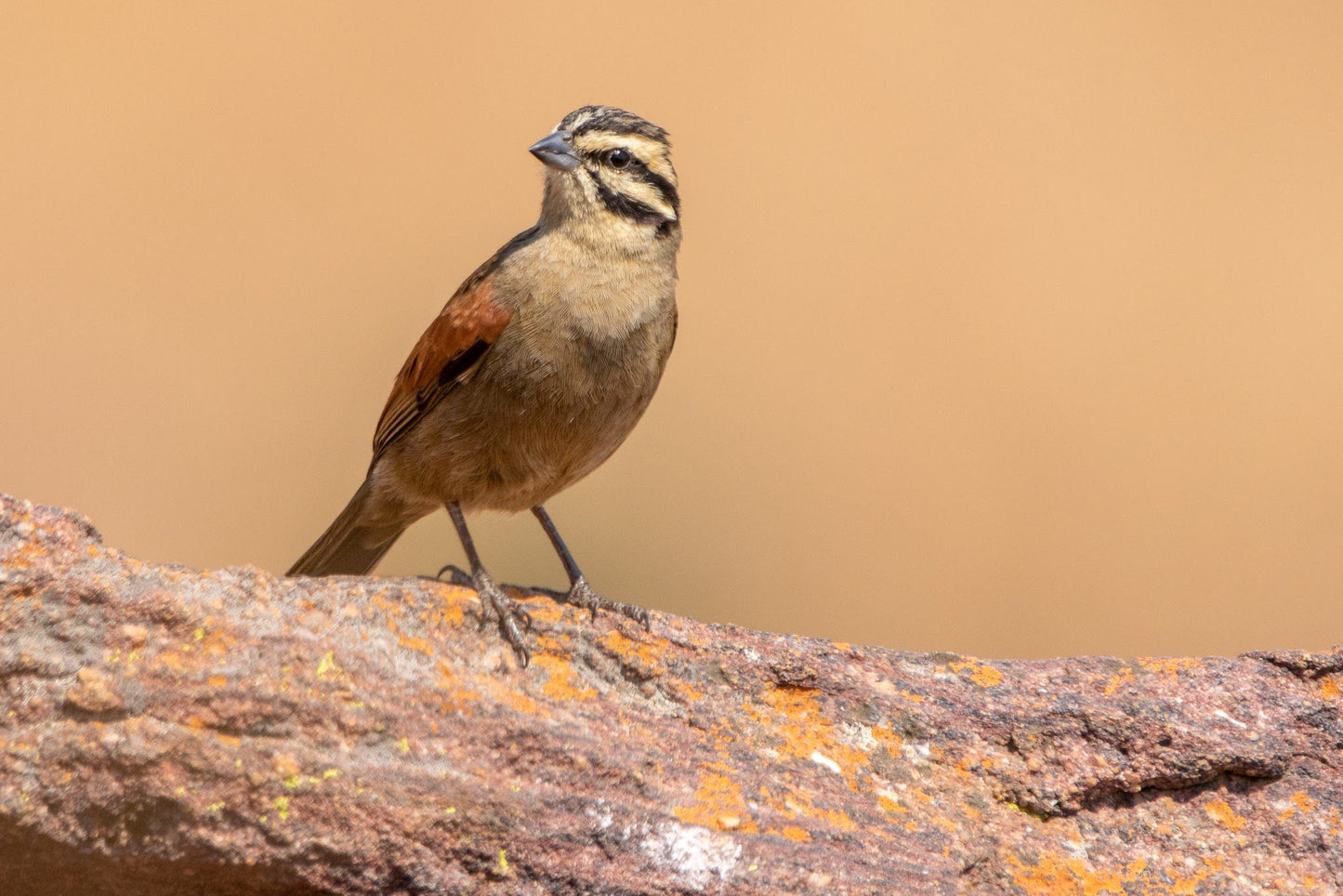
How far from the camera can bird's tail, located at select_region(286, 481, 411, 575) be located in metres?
5.02

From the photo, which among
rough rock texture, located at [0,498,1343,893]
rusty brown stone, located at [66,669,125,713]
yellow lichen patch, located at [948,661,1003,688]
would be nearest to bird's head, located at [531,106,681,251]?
rough rock texture, located at [0,498,1343,893]

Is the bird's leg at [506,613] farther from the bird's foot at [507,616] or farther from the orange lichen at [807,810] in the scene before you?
the orange lichen at [807,810]

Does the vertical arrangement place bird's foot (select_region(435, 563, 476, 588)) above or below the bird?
below

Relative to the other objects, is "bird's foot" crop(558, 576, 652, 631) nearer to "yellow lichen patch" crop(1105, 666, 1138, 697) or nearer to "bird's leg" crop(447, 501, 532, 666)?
"bird's leg" crop(447, 501, 532, 666)

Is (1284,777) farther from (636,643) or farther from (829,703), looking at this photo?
(636,643)

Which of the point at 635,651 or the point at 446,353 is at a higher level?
the point at 446,353

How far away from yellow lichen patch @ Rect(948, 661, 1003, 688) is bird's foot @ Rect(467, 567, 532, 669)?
1295 millimetres

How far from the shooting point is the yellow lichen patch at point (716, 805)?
313cm

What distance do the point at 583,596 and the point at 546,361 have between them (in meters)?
0.83

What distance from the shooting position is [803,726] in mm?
3650

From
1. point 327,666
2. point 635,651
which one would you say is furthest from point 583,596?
point 327,666

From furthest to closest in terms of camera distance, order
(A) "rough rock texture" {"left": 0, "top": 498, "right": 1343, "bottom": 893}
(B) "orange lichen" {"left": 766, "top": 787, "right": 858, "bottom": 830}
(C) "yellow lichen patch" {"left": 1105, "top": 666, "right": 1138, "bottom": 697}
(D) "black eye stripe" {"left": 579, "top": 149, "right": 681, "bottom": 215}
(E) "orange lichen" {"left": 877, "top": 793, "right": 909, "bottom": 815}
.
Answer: (D) "black eye stripe" {"left": 579, "top": 149, "right": 681, "bottom": 215} < (C) "yellow lichen patch" {"left": 1105, "top": 666, "right": 1138, "bottom": 697} < (E) "orange lichen" {"left": 877, "top": 793, "right": 909, "bottom": 815} < (B) "orange lichen" {"left": 766, "top": 787, "right": 858, "bottom": 830} < (A) "rough rock texture" {"left": 0, "top": 498, "right": 1343, "bottom": 893}

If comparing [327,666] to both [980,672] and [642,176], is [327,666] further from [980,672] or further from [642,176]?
[642,176]

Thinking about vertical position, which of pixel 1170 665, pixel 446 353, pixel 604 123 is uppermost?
pixel 604 123
